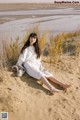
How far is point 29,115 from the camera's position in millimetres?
6039

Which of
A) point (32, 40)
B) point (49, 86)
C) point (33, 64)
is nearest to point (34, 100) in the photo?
point (49, 86)

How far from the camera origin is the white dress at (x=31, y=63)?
6715mm

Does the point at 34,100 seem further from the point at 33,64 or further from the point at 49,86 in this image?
the point at 33,64

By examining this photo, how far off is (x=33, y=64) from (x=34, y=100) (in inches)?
33.6

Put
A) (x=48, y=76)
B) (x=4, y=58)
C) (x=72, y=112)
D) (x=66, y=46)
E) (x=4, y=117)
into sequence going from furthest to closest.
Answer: (x=66, y=46)
(x=4, y=58)
(x=48, y=76)
(x=72, y=112)
(x=4, y=117)

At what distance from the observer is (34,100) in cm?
634

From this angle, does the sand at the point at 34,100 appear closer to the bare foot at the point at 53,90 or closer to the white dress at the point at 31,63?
the bare foot at the point at 53,90

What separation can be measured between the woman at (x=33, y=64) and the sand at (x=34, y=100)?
173 mm

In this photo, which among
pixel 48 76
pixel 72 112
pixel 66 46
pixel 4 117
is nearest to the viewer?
pixel 4 117

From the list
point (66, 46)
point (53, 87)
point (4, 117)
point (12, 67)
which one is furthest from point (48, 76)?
point (66, 46)

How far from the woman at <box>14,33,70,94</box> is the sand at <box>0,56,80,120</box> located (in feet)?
0.57

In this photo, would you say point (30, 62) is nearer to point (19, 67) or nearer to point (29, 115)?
point (19, 67)

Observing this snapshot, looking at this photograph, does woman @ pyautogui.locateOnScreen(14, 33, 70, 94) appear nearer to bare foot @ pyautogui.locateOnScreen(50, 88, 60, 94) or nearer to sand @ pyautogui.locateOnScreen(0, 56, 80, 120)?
bare foot @ pyautogui.locateOnScreen(50, 88, 60, 94)

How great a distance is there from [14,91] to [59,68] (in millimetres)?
1641
